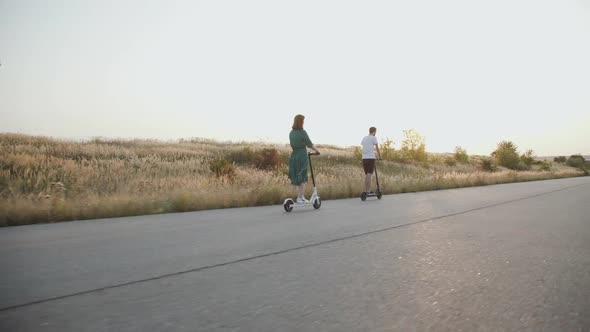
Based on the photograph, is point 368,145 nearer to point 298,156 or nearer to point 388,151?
point 298,156

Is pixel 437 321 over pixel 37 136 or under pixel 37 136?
under

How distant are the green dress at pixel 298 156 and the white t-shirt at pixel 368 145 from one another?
4.05 m

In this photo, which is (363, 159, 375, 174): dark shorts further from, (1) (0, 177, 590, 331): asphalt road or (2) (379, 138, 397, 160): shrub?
(2) (379, 138, 397, 160): shrub

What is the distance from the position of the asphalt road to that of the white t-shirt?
25.3 ft

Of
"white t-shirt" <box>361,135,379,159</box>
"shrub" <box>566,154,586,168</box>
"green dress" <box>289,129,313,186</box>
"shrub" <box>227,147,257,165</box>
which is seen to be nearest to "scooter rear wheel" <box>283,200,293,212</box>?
"green dress" <box>289,129,313,186</box>

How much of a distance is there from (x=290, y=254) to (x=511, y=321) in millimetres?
2871

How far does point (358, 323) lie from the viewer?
122 inches

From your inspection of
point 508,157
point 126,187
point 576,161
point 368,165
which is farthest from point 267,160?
point 576,161

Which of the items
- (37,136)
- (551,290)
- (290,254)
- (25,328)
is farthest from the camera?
(37,136)

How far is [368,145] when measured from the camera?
16.0 metres

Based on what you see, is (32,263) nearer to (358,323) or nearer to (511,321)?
(358,323)

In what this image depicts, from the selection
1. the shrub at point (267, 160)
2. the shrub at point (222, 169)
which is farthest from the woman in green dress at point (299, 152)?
the shrub at point (267, 160)

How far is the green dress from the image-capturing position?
39.9 ft

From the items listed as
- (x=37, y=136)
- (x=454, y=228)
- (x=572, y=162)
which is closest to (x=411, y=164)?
(x=37, y=136)
